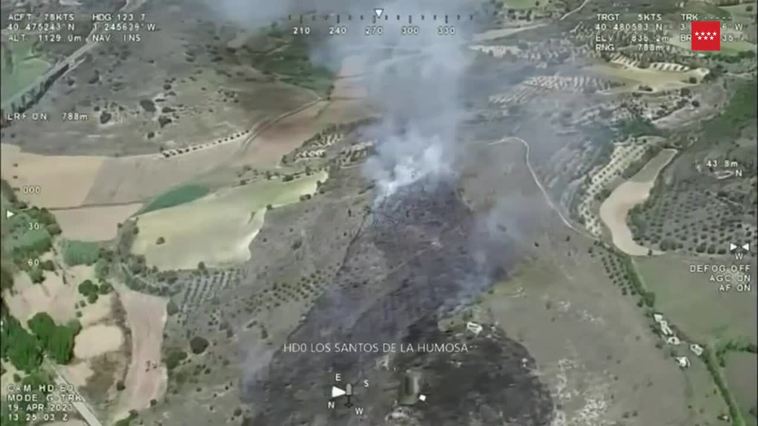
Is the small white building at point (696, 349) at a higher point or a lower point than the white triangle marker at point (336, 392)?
higher

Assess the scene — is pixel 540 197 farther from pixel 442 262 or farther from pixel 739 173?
pixel 739 173

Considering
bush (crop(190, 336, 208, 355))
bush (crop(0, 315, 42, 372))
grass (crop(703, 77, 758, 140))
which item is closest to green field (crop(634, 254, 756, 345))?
grass (crop(703, 77, 758, 140))

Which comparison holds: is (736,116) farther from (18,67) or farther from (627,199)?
(18,67)

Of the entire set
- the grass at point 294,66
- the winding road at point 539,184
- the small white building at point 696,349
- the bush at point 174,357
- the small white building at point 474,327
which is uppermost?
the grass at point 294,66

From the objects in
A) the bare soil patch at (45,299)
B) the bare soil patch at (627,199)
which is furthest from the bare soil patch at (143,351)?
the bare soil patch at (627,199)

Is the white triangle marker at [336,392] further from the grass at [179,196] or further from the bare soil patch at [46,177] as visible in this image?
the bare soil patch at [46,177]

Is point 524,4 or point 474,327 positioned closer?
point 474,327

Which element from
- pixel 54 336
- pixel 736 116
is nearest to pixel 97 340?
pixel 54 336
